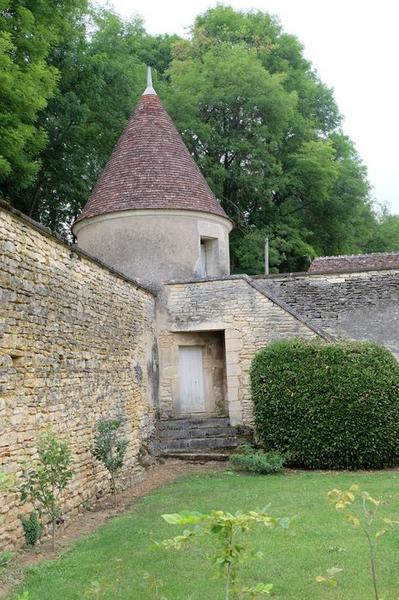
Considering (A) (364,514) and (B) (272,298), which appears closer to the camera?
(A) (364,514)

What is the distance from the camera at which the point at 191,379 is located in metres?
14.4

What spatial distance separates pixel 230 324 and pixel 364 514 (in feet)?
25.5

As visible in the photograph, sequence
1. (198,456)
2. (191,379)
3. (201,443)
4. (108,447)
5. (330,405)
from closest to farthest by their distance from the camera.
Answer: (108,447) < (330,405) < (198,456) < (201,443) < (191,379)

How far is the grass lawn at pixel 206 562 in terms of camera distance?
15.8 feet

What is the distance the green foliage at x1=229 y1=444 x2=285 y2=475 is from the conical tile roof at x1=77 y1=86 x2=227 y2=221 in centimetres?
632

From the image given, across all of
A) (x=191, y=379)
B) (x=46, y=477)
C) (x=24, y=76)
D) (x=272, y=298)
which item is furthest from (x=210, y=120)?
(x=46, y=477)

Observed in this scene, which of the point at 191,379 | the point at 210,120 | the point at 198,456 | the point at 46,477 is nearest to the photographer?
the point at 46,477

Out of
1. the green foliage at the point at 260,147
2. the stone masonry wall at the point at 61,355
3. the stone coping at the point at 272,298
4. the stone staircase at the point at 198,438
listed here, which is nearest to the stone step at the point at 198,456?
the stone staircase at the point at 198,438

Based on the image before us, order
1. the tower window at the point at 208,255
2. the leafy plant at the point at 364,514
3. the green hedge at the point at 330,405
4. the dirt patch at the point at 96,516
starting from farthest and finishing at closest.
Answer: the tower window at the point at 208,255 → the green hedge at the point at 330,405 → the dirt patch at the point at 96,516 → the leafy plant at the point at 364,514

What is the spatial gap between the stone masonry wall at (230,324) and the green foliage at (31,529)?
736 cm

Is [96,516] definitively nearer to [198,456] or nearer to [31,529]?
[31,529]

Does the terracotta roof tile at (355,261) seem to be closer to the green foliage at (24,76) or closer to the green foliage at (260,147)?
the green foliage at (260,147)

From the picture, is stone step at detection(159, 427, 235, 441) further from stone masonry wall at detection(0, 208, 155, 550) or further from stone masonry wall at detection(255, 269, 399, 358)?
stone masonry wall at detection(255, 269, 399, 358)

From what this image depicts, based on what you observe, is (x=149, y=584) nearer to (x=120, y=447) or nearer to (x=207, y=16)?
(x=120, y=447)
